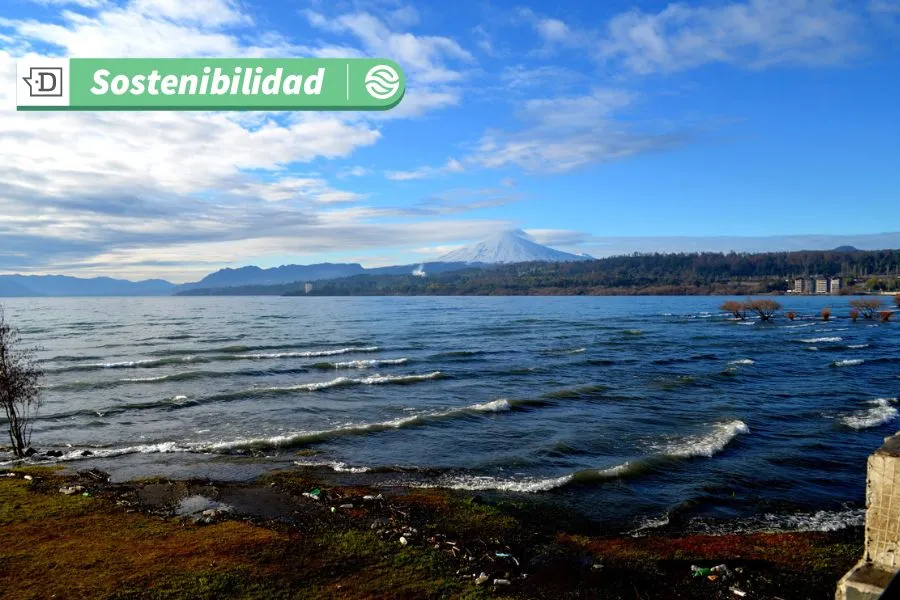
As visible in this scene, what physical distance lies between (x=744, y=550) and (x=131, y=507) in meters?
16.4

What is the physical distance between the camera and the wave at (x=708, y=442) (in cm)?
2173

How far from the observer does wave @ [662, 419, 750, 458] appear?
21.7m

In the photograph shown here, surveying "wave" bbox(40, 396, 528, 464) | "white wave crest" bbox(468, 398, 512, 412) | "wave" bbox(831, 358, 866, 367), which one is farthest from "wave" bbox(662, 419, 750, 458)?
"wave" bbox(831, 358, 866, 367)

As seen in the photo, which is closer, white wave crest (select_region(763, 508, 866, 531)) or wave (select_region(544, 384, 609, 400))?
white wave crest (select_region(763, 508, 866, 531))

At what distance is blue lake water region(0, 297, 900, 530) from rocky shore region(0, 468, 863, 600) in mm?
2384

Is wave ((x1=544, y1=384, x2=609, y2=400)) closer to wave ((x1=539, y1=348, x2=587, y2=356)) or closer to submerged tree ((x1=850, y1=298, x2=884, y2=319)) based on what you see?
wave ((x1=539, y1=348, x2=587, y2=356))

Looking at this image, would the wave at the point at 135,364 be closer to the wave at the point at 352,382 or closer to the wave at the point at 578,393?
the wave at the point at 352,382

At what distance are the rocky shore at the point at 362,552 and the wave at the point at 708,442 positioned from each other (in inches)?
301

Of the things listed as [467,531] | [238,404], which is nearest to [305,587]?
[467,531]

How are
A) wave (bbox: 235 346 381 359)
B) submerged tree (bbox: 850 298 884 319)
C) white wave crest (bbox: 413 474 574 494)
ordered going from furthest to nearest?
1. submerged tree (bbox: 850 298 884 319)
2. wave (bbox: 235 346 381 359)
3. white wave crest (bbox: 413 474 574 494)

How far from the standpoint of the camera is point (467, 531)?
14148 mm

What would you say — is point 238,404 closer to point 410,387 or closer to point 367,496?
point 410,387

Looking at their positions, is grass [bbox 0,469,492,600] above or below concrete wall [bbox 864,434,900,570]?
below

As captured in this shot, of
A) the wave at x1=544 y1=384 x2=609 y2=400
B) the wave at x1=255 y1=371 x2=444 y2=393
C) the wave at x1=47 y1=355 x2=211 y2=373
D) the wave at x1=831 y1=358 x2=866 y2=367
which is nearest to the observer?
the wave at x1=544 y1=384 x2=609 y2=400
